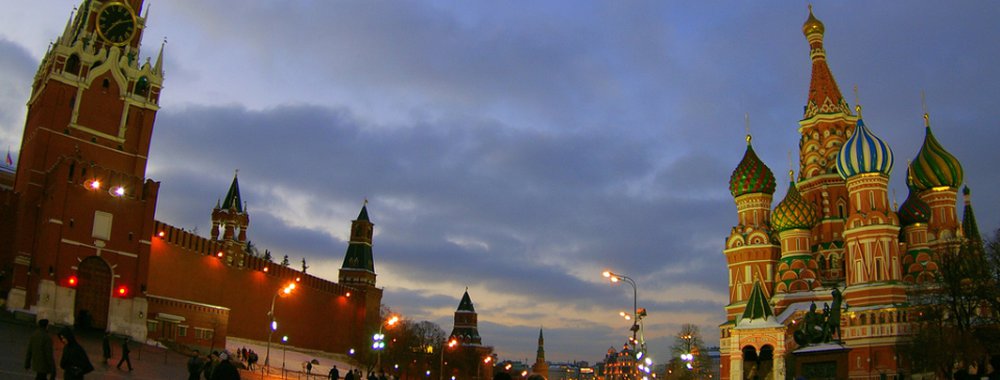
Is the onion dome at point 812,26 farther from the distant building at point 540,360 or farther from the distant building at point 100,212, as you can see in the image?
the distant building at point 540,360

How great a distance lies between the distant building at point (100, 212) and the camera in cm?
3625

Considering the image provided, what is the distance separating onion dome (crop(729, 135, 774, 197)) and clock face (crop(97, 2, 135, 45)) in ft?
131

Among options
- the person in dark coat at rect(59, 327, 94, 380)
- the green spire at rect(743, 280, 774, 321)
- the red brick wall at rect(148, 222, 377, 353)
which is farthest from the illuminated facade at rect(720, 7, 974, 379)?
the red brick wall at rect(148, 222, 377, 353)

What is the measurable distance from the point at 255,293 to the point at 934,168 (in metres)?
45.1

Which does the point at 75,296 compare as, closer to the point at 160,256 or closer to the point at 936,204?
the point at 160,256

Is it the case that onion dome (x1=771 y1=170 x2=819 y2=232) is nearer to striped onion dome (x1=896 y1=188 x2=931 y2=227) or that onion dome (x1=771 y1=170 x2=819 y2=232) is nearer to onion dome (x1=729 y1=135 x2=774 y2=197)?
onion dome (x1=729 y1=135 x2=774 y2=197)

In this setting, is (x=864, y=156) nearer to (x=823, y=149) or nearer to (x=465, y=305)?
(x=823, y=149)

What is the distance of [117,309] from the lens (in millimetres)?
37844

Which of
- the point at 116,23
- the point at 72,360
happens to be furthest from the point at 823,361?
the point at 116,23

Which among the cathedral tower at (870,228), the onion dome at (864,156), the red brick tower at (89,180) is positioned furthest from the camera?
the onion dome at (864,156)

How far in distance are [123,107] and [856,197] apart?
40.8 metres

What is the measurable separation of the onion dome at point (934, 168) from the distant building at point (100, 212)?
43508mm

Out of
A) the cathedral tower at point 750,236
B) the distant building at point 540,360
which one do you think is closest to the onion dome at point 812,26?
the cathedral tower at point 750,236

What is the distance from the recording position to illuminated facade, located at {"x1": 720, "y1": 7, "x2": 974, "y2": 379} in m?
42.7
